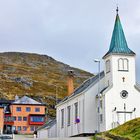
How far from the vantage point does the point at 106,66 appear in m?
74.9

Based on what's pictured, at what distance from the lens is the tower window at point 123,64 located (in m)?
72.7

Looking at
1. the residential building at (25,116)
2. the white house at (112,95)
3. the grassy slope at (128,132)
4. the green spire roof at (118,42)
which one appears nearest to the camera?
the grassy slope at (128,132)

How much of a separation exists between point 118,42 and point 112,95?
895cm

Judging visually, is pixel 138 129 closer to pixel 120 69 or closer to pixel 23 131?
pixel 120 69

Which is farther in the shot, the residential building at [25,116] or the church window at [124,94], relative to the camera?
the residential building at [25,116]

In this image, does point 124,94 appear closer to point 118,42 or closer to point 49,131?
point 118,42

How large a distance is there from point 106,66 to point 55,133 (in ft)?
72.3

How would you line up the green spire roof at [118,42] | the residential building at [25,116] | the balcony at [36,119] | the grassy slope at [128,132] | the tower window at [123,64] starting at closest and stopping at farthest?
the grassy slope at [128,132] < the tower window at [123,64] < the green spire roof at [118,42] < the balcony at [36,119] < the residential building at [25,116]

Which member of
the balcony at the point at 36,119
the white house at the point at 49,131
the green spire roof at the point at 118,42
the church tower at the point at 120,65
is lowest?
the white house at the point at 49,131

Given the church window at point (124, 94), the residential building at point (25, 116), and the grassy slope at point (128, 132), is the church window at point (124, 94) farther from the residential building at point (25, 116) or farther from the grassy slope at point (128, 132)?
the residential building at point (25, 116)

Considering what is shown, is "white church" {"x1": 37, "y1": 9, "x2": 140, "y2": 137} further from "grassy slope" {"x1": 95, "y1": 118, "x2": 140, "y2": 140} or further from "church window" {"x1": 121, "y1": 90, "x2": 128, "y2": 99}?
"grassy slope" {"x1": 95, "y1": 118, "x2": 140, "y2": 140}

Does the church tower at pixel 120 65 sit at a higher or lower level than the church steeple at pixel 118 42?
lower

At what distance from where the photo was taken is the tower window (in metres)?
72.7

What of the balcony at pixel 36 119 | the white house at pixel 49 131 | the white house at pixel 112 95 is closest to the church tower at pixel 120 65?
the white house at pixel 112 95
